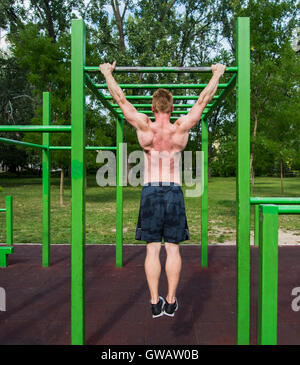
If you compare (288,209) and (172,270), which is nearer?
(288,209)

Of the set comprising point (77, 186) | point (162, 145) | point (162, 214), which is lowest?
point (162, 214)

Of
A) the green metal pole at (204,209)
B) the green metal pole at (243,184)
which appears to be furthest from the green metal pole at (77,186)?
the green metal pole at (204,209)

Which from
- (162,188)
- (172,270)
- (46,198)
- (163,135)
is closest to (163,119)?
(163,135)

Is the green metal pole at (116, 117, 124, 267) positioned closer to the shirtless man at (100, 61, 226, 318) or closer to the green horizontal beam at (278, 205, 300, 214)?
the shirtless man at (100, 61, 226, 318)

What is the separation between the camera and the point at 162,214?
2.39 meters

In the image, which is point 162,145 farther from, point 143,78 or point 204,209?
point 143,78

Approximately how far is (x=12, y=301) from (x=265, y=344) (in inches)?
99.3

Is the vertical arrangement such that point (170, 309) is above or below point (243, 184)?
below

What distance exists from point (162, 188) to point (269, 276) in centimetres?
104

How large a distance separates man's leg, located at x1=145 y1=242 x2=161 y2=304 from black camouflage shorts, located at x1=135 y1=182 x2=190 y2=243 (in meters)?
0.07

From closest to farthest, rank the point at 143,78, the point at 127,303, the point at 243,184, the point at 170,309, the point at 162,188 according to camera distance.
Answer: the point at 243,184
the point at 170,309
the point at 162,188
the point at 127,303
the point at 143,78

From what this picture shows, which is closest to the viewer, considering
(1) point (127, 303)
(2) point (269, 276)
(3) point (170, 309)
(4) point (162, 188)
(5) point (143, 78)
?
(2) point (269, 276)

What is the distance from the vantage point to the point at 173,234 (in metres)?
2.39

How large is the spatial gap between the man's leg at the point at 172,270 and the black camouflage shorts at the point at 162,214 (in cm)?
6
